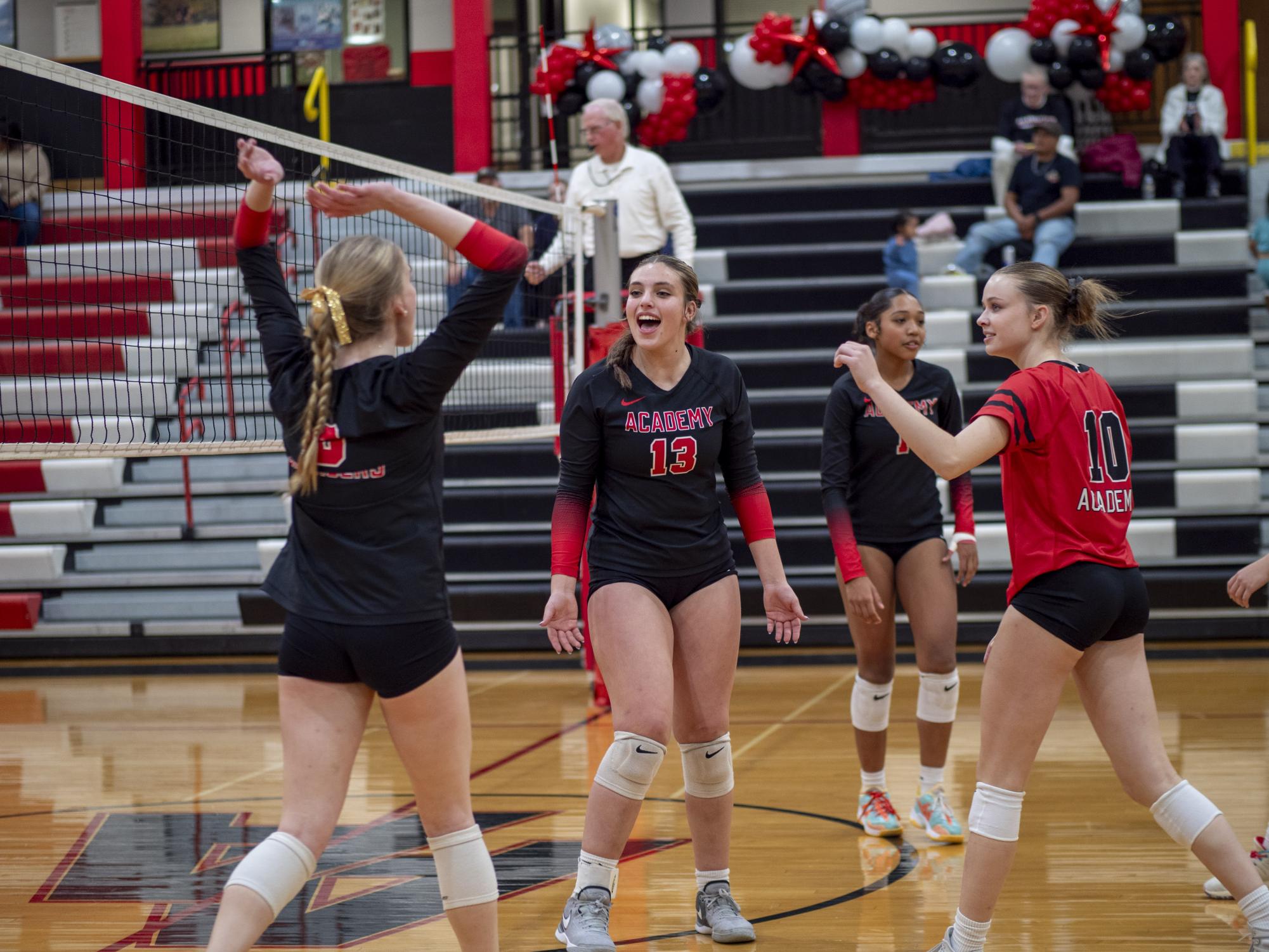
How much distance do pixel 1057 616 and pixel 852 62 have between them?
10.0 metres

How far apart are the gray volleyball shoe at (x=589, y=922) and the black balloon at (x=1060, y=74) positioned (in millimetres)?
9975

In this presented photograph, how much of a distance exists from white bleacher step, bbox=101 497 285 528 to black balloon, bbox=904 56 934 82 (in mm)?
6460

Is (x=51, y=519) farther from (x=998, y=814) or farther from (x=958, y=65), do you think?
(x=998, y=814)

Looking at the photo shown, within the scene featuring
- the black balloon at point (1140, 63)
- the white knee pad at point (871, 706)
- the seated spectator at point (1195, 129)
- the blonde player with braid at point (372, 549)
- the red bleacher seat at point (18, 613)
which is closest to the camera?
the blonde player with braid at point (372, 549)

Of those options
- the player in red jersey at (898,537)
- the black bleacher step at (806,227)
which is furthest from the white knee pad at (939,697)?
the black bleacher step at (806,227)

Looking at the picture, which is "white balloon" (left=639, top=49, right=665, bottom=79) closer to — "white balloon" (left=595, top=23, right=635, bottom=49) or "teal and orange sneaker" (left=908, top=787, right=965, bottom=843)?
"white balloon" (left=595, top=23, right=635, bottom=49)

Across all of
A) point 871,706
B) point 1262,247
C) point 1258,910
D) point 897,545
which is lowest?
point 1258,910

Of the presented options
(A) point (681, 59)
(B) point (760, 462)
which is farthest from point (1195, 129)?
(B) point (760, 462)

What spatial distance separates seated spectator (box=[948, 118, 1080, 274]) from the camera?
10.7 meters

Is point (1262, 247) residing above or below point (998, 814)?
above

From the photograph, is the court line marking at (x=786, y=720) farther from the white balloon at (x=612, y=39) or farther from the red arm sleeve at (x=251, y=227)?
the white balloon at (x=612, y=39)

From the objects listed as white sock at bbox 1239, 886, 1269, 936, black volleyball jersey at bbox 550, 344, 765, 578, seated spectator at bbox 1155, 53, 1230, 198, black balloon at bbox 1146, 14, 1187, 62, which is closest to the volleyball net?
black volleyball jersey at bbox 550, 344, 765, 578

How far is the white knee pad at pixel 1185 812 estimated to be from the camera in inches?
124

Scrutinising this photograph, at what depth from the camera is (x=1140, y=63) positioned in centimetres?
1166
